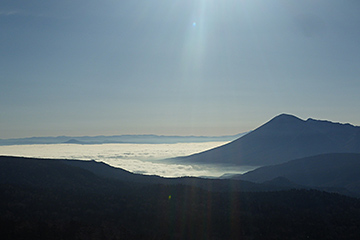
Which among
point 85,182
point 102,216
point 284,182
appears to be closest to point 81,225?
point 102,216

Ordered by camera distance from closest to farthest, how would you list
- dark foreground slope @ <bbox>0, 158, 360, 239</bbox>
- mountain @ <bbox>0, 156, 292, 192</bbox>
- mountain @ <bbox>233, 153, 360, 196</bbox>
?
dark foreground slope @ <bbox>0, 158, 360, 239</bbox> → mountain @ <bbox>0, 156, 292, 192</bbox> → mountain @ <bbox>233, 153, 360, 196</bbox>

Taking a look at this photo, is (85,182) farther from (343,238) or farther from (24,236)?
(343,238)

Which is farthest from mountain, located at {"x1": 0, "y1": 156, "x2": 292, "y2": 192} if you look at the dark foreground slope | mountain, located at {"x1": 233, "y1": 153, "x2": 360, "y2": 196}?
mountain, located at {"x1": 233, "y1": 153, "x2": 360, "y2": 196}

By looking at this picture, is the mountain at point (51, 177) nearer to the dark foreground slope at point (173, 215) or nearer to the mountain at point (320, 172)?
the dark foreground slope at point (173, 215)

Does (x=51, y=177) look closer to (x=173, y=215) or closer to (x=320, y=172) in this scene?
(x=173, y=215)

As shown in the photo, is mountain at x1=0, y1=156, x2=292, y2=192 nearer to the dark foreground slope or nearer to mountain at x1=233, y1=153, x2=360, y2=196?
the dark foreground slope

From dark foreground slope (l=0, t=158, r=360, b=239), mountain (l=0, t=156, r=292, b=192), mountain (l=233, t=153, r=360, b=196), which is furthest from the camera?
mountain (l=233, t=153, r=360, b=196)
